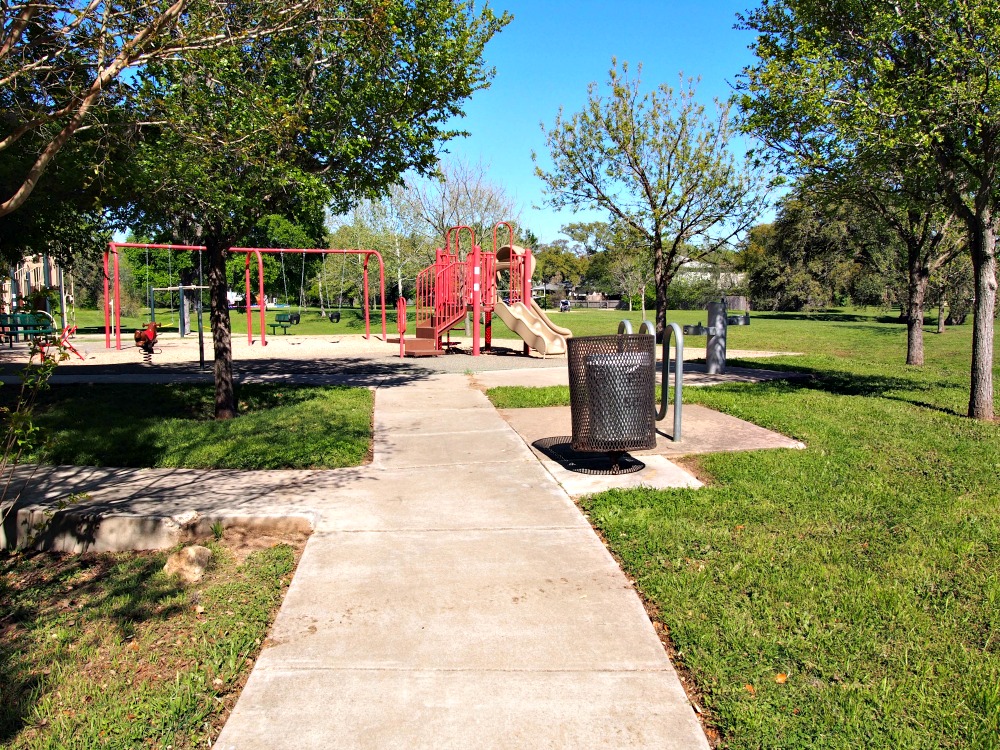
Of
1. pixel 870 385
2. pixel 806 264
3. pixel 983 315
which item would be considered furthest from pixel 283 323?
pixel 806 264

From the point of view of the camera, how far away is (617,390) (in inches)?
225

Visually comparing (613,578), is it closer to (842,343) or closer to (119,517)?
(119,517)

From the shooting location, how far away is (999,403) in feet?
30.3

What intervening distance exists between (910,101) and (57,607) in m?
8.88

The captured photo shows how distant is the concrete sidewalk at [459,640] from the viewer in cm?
271

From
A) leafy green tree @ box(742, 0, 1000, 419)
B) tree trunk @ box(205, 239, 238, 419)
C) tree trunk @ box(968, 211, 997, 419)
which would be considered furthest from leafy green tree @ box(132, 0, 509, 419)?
tree trunk @ box(968, 211, 997, 419)

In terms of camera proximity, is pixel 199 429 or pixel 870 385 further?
pixel 870 385

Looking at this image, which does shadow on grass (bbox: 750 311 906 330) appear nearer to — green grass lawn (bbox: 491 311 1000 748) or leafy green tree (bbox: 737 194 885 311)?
leafy green tree (bbox: 737 194 885 311)

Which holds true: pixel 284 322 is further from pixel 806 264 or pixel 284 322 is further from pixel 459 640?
pixel 806 264

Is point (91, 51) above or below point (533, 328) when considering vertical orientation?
above

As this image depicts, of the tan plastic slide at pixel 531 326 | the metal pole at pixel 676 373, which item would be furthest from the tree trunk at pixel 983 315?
the tan plastic slide at pixel 531 326

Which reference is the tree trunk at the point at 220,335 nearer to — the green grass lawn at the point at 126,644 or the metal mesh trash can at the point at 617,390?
the green grass lawn at the point at 126,644

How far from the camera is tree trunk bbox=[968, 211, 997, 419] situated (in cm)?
829

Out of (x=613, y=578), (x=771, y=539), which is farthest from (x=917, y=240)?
(x=613, y=578)
